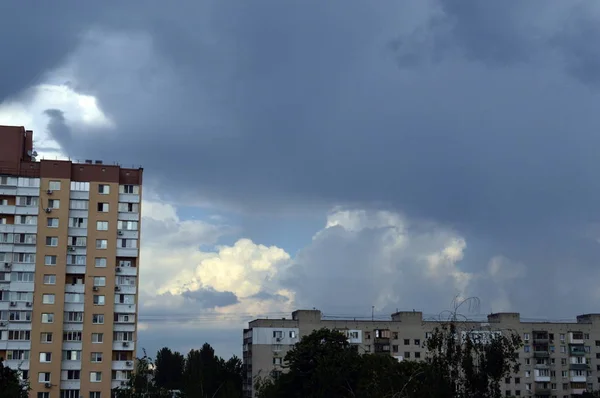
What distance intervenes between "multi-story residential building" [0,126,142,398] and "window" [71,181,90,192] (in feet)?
0.39

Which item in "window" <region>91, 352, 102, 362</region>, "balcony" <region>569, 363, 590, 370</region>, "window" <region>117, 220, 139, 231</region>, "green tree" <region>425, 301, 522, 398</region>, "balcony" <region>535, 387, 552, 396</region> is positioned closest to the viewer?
"green tree" <region>425, 301, 522, 398</region>

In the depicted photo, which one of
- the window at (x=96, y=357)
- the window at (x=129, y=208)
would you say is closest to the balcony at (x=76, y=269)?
the window at (x=129, y=208)

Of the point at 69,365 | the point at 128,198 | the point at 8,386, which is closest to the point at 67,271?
the point at 69,365

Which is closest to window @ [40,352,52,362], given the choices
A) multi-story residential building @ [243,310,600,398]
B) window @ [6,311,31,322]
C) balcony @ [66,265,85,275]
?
window @ [6,311,31,322]

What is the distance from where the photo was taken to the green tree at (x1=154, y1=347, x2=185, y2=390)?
16812 cm

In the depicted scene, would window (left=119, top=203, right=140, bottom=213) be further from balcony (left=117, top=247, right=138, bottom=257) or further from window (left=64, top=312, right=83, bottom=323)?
window (left=64, top=312, right=83, bottom=323)

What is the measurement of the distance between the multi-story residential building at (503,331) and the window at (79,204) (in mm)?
35464

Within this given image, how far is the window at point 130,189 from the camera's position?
8962cm

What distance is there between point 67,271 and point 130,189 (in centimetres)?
1207

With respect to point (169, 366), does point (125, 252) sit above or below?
above

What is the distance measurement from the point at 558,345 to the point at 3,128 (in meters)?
88.6

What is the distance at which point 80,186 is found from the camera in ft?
290

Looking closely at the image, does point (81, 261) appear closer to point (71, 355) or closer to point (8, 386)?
point (71, 355)

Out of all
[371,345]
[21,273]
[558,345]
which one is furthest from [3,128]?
[558,345]
